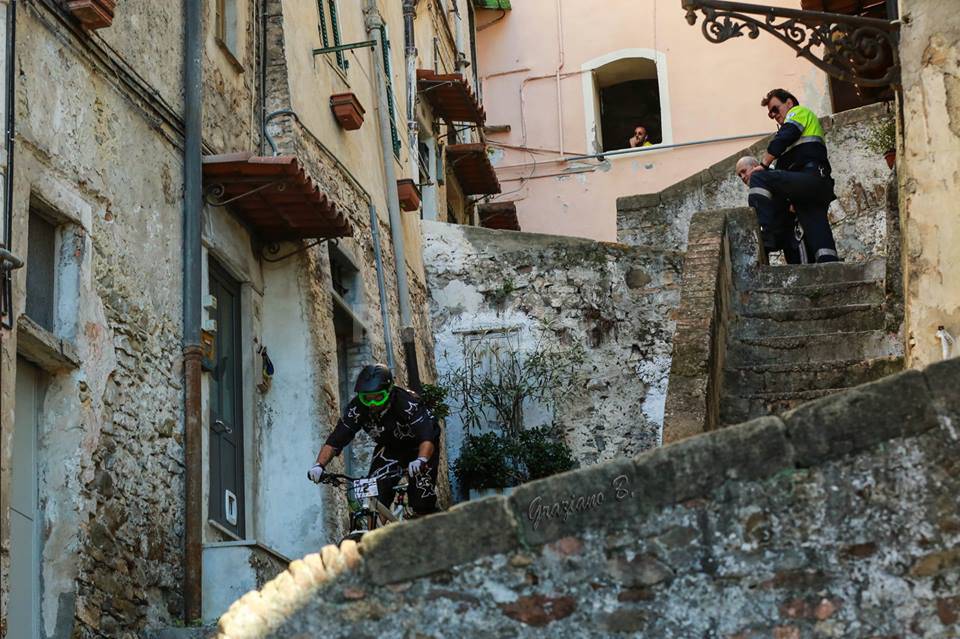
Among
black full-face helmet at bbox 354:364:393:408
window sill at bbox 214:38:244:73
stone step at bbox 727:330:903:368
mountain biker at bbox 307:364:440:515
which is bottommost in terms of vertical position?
mountain biker at bbox 307:364:440:515

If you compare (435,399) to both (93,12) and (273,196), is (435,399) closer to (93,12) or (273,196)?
(273,196)

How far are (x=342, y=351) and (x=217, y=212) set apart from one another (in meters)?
2.99

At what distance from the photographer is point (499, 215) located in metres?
22.4

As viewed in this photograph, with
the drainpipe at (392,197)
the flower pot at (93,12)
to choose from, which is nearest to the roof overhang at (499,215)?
the drainpipe at (392,197)

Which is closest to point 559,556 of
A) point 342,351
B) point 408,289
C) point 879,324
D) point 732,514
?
point 732,514

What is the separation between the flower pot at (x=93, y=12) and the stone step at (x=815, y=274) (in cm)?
507

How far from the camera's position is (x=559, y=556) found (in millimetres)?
5902

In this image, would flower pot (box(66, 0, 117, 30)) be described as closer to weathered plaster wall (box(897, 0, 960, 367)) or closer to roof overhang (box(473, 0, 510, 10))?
weathered plaster wall (box(897, 0, 960, 367))

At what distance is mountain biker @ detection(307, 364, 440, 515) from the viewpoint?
31.5 feet

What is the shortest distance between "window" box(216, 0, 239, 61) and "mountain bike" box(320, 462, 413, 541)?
11.6ft

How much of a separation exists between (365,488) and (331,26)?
6.13 meters

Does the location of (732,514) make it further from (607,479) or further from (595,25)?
(595,25)

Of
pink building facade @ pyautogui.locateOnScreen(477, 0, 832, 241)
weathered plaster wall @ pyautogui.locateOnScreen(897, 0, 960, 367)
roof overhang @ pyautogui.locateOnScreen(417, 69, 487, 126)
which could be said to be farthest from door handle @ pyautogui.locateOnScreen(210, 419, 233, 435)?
pink building facade @ pyautogui.locateOnScreen(477, 0, 832, 241)

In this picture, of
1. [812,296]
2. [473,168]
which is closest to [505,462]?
[812,296]
